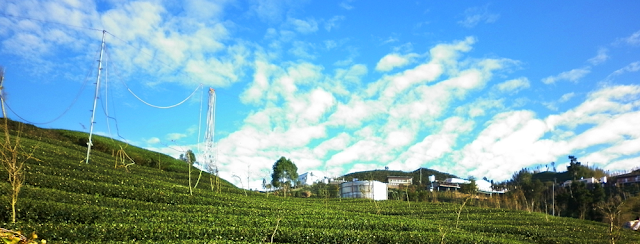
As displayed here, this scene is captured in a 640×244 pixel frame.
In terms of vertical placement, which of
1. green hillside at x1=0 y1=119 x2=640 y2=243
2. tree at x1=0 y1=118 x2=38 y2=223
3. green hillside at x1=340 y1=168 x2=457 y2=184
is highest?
green hillside at x1=340 y1=168 x2=457 y2=184

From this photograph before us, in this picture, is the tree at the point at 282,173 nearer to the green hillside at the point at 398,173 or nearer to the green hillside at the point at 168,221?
the green hillside at the point at 398,173

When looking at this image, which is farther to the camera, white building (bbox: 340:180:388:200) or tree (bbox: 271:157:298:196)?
tree (bbox: 271:157:298:196)

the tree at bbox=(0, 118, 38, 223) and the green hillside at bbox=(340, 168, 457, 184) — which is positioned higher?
the green hillside at bbox=(340, 168, 457, 184)

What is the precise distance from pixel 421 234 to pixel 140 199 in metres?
10.8

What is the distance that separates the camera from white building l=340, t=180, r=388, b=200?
139ft

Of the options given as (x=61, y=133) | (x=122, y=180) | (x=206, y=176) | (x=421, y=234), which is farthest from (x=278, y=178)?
(x=421, y=234)

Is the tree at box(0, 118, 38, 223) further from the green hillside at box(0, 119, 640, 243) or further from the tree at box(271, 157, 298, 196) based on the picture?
the tree at box(271, 157, 298, 196)

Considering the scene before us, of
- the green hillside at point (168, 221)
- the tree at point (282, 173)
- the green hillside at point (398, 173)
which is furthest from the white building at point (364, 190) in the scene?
the green hillside at point (398, 173)

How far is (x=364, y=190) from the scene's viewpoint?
4244cm

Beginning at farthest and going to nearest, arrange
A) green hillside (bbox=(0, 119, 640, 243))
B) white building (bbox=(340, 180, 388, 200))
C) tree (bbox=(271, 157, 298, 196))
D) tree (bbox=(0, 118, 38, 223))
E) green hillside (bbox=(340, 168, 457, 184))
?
1. green hillside (bbox=(340, 168, 457, 184))
2. tree (bbox=(271, 157, 298, 196))
3. white building (bbox=(340, 180, 388, 200))
4. green hillside (bbox=(0, 119, 640, 243))
5. tree (bbox=(0, 118, 38, 223))

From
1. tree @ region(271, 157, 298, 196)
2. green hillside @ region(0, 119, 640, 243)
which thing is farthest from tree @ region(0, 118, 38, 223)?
tree @ region(271, 157, 298, 196)

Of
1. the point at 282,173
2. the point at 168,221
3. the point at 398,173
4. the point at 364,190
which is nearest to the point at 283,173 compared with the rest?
the point at 282,173

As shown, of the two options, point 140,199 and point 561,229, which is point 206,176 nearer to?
point 140,199

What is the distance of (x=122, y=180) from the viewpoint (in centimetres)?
1916
